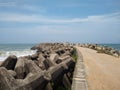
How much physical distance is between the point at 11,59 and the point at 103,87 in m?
3.48

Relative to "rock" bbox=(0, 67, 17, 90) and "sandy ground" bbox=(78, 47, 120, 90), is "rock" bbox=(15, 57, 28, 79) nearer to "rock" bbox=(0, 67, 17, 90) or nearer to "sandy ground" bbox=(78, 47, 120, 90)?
"sandy ground" bbox=(78, 47, 120, 90)

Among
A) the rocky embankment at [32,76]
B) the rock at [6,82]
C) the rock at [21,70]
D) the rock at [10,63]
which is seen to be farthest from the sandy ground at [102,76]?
the rock at [6,82]

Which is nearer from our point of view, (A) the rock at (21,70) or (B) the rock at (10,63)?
(A) the rock at (21,70)

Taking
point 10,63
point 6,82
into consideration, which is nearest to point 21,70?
point 10,63

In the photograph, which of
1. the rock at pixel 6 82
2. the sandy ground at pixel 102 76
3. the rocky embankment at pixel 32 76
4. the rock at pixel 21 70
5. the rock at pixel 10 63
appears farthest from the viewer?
the rock at pixel 10 63

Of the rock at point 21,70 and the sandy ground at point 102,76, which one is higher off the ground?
the rock at point 21,70

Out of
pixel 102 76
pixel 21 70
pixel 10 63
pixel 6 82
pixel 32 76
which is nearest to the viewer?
pixel 6 82

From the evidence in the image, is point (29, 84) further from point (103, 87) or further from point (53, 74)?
point (103, 87)

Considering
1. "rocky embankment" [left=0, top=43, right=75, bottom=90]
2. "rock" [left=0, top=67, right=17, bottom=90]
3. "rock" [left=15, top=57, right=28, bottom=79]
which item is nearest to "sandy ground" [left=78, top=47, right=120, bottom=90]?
"rocky embankment" [left=0, top=43, right=75, bottom=90]

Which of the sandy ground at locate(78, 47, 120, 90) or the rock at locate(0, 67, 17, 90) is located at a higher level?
the rock at locate(0, 67, 17, 90)

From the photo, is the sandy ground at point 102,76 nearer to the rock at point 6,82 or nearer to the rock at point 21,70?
the rock at point 21,70

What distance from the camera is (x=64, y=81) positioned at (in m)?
8.57

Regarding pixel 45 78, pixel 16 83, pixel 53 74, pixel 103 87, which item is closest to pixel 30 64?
pixel 53 74

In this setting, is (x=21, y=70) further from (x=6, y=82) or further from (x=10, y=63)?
(x=6, y=82)
